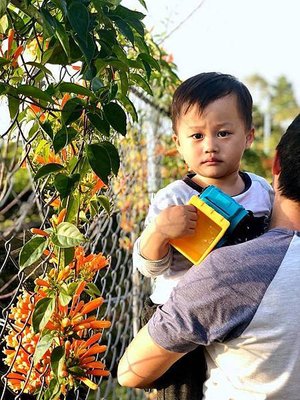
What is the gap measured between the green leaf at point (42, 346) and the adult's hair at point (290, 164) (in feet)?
1.66

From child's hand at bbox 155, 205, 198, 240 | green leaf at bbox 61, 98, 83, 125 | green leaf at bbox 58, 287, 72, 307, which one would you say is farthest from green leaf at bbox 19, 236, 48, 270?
child's hand at bbox 155, 205, 198, 240

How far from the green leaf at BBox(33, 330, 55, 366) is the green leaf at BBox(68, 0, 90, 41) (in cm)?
55

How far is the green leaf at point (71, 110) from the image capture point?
147cm

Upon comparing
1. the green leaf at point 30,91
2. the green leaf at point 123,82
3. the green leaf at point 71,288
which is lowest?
the green leaf at point 71,288

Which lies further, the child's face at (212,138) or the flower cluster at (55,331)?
the child's face at (212,138)

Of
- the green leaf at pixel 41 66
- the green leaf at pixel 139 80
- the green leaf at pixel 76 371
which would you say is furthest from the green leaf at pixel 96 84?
the green leaf at pixel 76 371

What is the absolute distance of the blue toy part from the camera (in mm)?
1723

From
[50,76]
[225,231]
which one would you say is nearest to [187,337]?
[225,231]

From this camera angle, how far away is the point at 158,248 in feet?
5.85

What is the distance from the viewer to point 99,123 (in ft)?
4.93

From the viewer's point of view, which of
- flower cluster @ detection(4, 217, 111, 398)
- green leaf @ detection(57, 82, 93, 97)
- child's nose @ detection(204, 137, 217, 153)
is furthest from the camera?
child's nose @ detection(204, 137, 217, 153)

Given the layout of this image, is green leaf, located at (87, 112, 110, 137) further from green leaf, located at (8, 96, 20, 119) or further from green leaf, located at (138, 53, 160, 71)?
green leaf, located at (138, 53, 160, 71)

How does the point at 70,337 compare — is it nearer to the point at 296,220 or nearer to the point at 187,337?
the point at 187,337

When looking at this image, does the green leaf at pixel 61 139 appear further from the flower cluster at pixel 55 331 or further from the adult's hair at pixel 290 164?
the adult's hair at pixel 290 164
